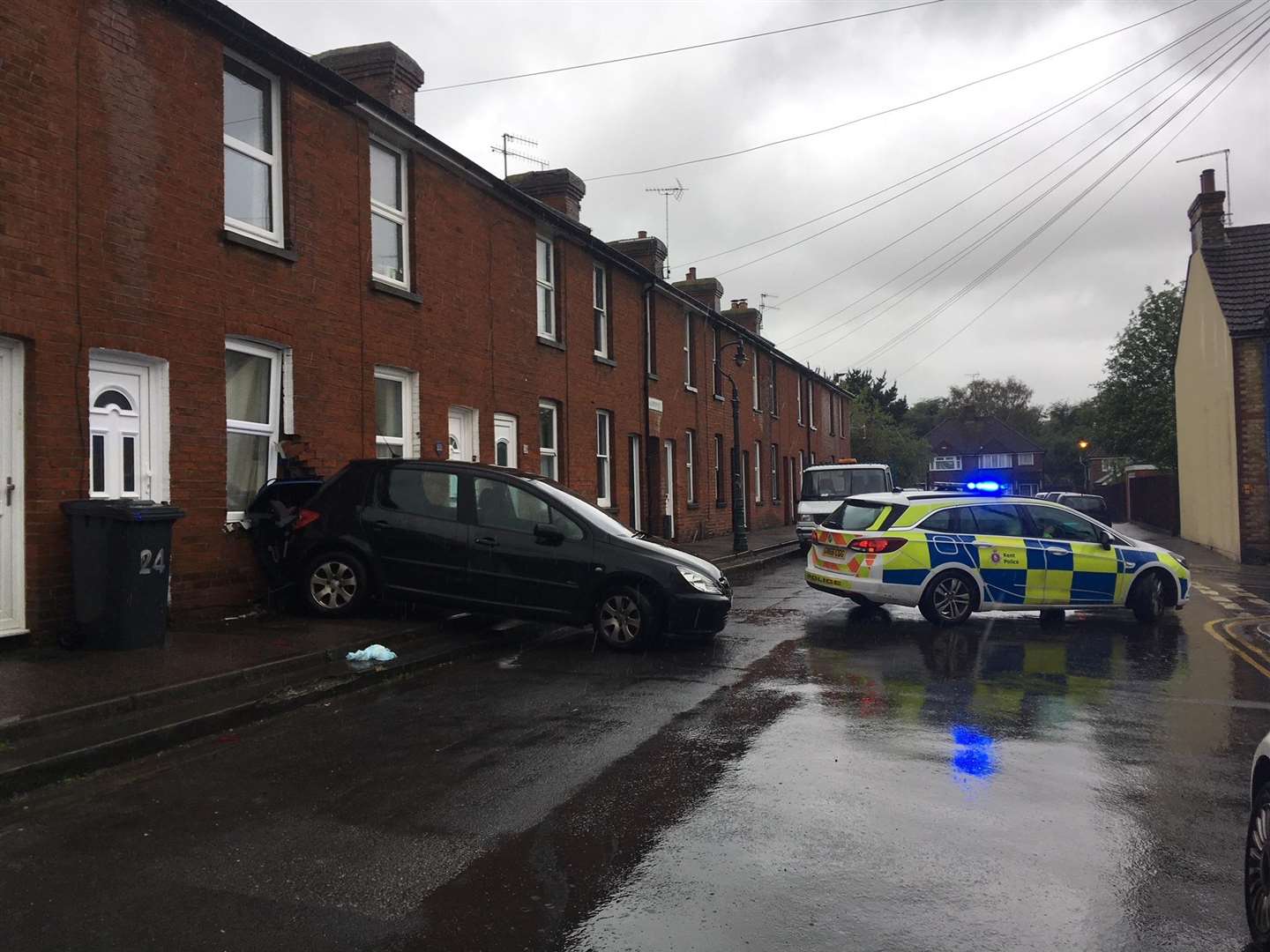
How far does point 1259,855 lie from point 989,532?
802 cm

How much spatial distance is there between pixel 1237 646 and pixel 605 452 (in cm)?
1302

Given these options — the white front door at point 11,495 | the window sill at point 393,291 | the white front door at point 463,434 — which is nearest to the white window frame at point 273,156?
the window sill at point 393,291

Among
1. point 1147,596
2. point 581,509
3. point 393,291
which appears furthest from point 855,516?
point 393,291

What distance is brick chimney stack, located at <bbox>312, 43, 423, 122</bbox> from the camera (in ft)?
47.1

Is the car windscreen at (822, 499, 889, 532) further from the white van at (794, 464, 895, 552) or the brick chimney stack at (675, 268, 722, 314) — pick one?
the brick chimney stack at (675, 268, 722, 314)

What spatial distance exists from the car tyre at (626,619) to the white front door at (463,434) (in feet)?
19.7

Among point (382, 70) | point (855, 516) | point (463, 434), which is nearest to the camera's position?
point (855, 516)

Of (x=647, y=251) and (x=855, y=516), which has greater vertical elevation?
(x=647, y=251)

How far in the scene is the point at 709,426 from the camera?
2802 centimetres

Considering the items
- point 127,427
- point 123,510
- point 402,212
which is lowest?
point 123,510

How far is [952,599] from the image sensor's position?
1121 centimetres

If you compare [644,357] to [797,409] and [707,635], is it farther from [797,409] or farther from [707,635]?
[797,409]

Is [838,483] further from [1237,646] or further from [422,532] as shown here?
[422,532]

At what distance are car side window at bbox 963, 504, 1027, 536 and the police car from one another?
0.01m
